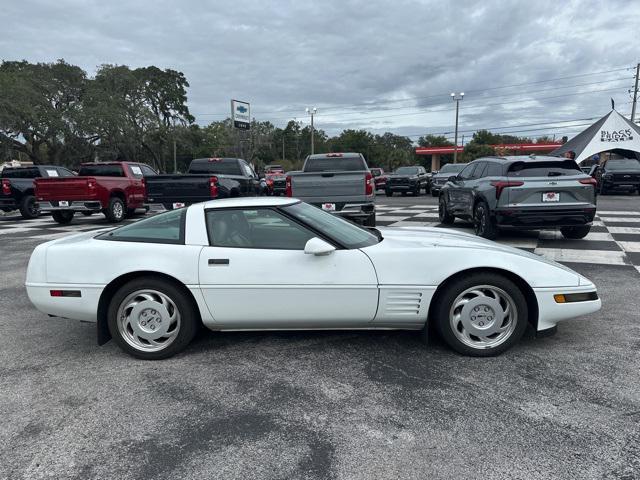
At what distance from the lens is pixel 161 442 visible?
8.38ft

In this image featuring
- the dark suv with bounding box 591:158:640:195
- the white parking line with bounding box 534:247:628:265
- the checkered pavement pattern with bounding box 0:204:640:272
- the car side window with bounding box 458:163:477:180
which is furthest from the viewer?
the dark suv with bounding box 591:158:640:195

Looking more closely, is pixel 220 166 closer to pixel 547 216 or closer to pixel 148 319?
pixel 547 216

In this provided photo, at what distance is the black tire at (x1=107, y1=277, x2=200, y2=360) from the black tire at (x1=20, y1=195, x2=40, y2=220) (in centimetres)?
1368

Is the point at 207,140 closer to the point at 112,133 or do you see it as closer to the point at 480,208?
the point at 112,133

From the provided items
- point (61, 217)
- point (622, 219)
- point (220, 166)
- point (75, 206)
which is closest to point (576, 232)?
point (622, 219)

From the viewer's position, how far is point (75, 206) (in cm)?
1270

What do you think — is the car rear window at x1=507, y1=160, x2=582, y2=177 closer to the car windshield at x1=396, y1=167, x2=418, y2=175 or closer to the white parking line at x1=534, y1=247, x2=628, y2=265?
the white parking line at x1=534, y1=247, x2=628, y2=265

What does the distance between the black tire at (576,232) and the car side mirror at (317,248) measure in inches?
275

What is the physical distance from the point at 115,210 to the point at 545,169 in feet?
35.9

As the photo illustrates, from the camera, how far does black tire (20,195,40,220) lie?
49.5 ft

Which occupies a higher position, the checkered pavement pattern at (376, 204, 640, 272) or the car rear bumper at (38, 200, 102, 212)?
the car rear bumper at (38, 200, 102, 212)

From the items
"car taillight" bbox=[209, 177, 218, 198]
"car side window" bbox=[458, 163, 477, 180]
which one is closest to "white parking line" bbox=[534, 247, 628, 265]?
"car side window" bbox=[458, 163, 477, 180]

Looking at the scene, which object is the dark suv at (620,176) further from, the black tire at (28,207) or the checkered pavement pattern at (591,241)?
the black tire at (28,207)

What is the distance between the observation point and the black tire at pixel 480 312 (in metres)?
3.44
